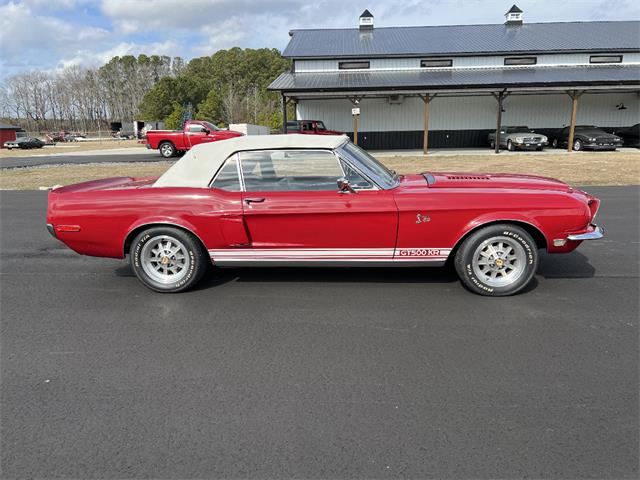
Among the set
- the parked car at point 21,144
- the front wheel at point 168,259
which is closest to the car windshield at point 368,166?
the front wheel at point 168,259

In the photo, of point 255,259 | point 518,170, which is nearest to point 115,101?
point 518,170

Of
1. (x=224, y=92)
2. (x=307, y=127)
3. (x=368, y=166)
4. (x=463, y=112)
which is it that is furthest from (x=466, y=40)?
(x=224, y=92)

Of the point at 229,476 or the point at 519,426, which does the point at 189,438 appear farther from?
the point at 519,426

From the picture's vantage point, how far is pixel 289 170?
460 centimetres

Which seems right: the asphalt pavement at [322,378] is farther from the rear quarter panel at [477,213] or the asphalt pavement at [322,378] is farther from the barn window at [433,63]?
the barn window at [433,63]

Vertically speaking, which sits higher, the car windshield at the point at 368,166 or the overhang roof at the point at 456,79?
the overhang roof at the point at 456,79

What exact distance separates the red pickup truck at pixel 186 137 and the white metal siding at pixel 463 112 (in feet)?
21.4

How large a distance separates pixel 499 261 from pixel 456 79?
22754 millimetres

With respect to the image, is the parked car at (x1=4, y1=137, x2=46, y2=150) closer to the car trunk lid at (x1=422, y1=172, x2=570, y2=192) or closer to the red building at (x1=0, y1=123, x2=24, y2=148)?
the red building at (x1=0, y1=123, x2=24, y2=148)

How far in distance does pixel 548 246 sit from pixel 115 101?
127983 mm

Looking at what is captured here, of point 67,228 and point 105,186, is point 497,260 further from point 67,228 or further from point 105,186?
point 67,228

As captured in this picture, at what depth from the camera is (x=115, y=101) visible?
115938mm

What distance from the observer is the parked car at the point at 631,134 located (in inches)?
1001

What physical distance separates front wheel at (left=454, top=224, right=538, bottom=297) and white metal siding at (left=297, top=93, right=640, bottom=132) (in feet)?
80.3
